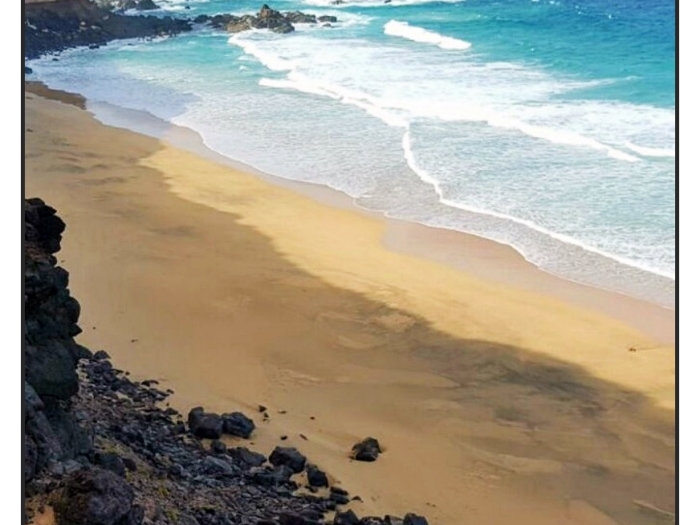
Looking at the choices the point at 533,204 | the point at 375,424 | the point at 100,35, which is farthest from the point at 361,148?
the point at 100,35

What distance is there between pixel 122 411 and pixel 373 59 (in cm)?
2225

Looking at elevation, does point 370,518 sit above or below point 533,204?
below

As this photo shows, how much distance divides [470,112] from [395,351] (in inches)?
454

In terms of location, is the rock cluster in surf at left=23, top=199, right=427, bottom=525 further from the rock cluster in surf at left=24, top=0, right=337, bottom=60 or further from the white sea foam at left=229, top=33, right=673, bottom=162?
the rock cluster in surf at left=24, top=0, right=337, bottom=60

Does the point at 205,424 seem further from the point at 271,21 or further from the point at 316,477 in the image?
the point at 271,21

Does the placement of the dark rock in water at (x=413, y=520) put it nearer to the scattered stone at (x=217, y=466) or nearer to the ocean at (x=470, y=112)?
the scattered stone at (x=217, y=466)

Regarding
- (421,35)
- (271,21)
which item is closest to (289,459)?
(421,35)

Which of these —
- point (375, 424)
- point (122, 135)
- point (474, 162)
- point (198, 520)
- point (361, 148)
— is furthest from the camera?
point (122, 135)

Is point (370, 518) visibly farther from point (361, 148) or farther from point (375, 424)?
point (361, 148)

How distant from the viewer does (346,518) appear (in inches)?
247

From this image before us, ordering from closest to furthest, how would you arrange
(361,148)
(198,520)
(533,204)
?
(198,520) < (533,204) < (361,148)

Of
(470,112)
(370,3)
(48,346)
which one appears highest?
(370,3)

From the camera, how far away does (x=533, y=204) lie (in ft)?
44.9

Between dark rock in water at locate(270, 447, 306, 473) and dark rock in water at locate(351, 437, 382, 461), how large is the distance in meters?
0.48
